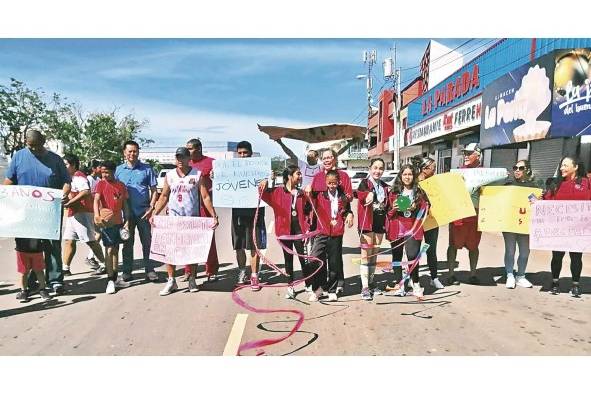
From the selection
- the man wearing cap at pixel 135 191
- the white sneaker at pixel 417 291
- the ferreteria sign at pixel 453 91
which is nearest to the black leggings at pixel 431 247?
the white sneaker at pixel 417 291

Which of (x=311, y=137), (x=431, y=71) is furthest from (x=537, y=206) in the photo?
(x=431, y=71)

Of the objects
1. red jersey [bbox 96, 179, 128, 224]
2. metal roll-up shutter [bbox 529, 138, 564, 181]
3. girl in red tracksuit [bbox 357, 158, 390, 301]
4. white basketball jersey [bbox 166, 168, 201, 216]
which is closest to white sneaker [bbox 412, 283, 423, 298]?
girl in red tracksuit [bbox 357, 158, 390, 301]

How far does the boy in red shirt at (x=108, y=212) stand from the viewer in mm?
5367

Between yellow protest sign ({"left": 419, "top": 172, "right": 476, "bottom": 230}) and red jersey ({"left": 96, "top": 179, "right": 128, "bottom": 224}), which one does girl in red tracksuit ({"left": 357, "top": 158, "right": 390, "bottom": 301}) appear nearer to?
yellow protest sign ({"left": 419, "top": 172, "right": 476, "bottom": 230})

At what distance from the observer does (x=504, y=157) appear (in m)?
15.9

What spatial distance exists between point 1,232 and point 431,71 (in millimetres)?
28216

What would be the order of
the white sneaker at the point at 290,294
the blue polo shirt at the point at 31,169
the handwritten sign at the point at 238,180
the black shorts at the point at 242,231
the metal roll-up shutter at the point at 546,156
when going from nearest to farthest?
the blue polo shirt at the point at 31,169 → the white sneaker at the point at 290,294 → the handwritten sign at the point at 238,180 → the black shorts at the point at 242,231 → the metal roll-up shutter at the point at 546,156

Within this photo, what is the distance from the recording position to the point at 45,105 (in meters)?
31.9

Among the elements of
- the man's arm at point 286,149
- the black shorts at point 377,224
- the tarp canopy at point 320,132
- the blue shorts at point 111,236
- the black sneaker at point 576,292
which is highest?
the tarp canopy at point 320,132

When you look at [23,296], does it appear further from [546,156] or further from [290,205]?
[546,156]

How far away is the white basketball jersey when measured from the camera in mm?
5348

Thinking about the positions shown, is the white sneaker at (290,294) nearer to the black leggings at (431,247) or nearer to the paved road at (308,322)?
the paved road at (308,322)

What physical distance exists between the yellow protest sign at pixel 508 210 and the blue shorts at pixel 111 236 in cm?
494

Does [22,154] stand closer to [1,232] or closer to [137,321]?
[1,232]
